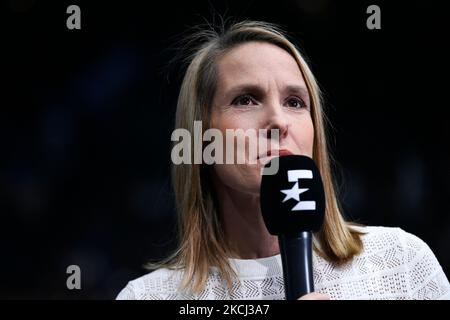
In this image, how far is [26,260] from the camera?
200cm

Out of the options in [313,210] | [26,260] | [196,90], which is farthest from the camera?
[26,260]

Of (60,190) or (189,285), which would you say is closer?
(189,285)

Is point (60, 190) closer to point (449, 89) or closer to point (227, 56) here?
point (227, 56)

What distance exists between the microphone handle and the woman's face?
0.23 metres

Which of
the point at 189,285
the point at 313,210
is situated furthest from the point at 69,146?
the point at 313,210

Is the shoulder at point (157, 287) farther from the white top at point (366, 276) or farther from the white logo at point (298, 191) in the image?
the white logo at point (298, 191)

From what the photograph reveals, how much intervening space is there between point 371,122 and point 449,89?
271 mm

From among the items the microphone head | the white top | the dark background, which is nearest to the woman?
the white top

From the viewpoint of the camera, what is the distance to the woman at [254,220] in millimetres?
1047

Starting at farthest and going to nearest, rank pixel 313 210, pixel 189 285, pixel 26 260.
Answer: pixel 26 260 < pixel 189 285 < pixel 313 210

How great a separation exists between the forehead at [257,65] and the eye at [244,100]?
32 mm

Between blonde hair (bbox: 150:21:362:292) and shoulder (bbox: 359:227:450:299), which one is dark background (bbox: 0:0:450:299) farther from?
shoulder (bbox: 359:227:450:299)

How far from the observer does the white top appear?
41.0 inches

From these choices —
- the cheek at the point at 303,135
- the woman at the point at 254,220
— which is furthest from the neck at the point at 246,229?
the cheek at the point at 303,135
